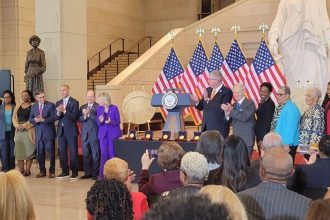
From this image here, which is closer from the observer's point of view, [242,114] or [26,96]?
[242,114]

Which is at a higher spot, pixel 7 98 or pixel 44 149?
pixel 7 98

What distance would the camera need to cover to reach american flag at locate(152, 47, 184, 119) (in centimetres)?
1097

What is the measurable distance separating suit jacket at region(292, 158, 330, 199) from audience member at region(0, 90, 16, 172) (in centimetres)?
654

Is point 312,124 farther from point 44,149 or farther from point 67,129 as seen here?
point 44,149

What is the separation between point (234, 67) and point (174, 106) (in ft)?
10.6

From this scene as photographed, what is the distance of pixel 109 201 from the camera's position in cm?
276

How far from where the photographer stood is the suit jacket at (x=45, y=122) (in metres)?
9.14

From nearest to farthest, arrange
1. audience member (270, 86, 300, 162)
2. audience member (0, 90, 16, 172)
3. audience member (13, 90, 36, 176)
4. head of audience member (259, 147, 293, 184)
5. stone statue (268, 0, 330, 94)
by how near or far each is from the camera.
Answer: head of audience member (259, 147, 293, 184), audience member (270, 86, 300, 162), audience member (13, 90, 36, 176), audience member (0, 90, 16, 172), stone statue (268, 0, 330, 94)

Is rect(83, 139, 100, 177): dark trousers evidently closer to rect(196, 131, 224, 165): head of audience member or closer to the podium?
the podium

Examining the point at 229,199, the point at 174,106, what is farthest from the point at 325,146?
the point at 174,106

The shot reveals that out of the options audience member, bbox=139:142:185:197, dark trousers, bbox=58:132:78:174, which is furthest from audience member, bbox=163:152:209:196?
dark trousers, bbox=58:132:78:174

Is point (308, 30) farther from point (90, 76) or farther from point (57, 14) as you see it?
point (90, 76)

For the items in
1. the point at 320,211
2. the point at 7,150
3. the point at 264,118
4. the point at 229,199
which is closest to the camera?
the point at 320,211

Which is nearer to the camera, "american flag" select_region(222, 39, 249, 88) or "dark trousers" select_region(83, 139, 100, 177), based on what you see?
"dark trousers" select_region(83, 139, 100, 177)
